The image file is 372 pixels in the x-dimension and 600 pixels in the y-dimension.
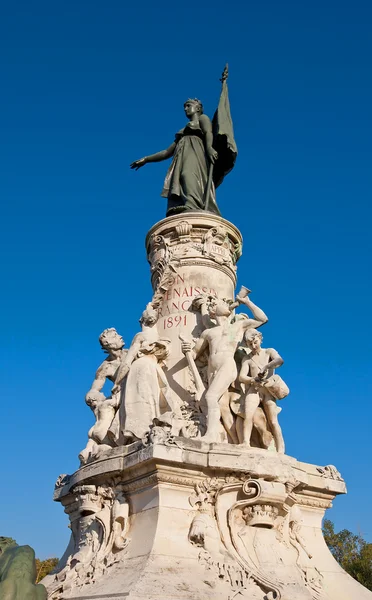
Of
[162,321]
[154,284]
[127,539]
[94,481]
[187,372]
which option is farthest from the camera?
[154,284]

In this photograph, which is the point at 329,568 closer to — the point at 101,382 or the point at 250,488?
the point at 250,488

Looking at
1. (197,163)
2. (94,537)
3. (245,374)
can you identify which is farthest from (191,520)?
→ (197,163)

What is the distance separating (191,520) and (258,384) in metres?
2.20

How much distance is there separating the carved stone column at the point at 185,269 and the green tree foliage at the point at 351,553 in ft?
77.4

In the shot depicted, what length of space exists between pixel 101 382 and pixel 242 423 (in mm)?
2487

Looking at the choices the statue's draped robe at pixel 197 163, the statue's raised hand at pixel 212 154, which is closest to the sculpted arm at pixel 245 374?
the statue's draped robe at pixel 197 163

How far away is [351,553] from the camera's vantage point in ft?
104

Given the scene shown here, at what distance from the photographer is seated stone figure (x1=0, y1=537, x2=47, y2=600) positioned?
5.83 m

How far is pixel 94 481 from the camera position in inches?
312

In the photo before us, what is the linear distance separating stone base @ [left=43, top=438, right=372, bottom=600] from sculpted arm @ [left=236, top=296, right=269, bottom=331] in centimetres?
210

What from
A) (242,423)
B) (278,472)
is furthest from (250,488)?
(242,423)

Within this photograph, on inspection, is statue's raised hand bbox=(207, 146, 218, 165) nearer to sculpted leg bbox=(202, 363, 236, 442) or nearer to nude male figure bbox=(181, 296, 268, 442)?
nude male figure bbox=(181, 296, 268, 442)

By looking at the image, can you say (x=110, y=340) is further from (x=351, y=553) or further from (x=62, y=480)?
(x=351, y=553)

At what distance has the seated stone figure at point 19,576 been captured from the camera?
5.83 metres
